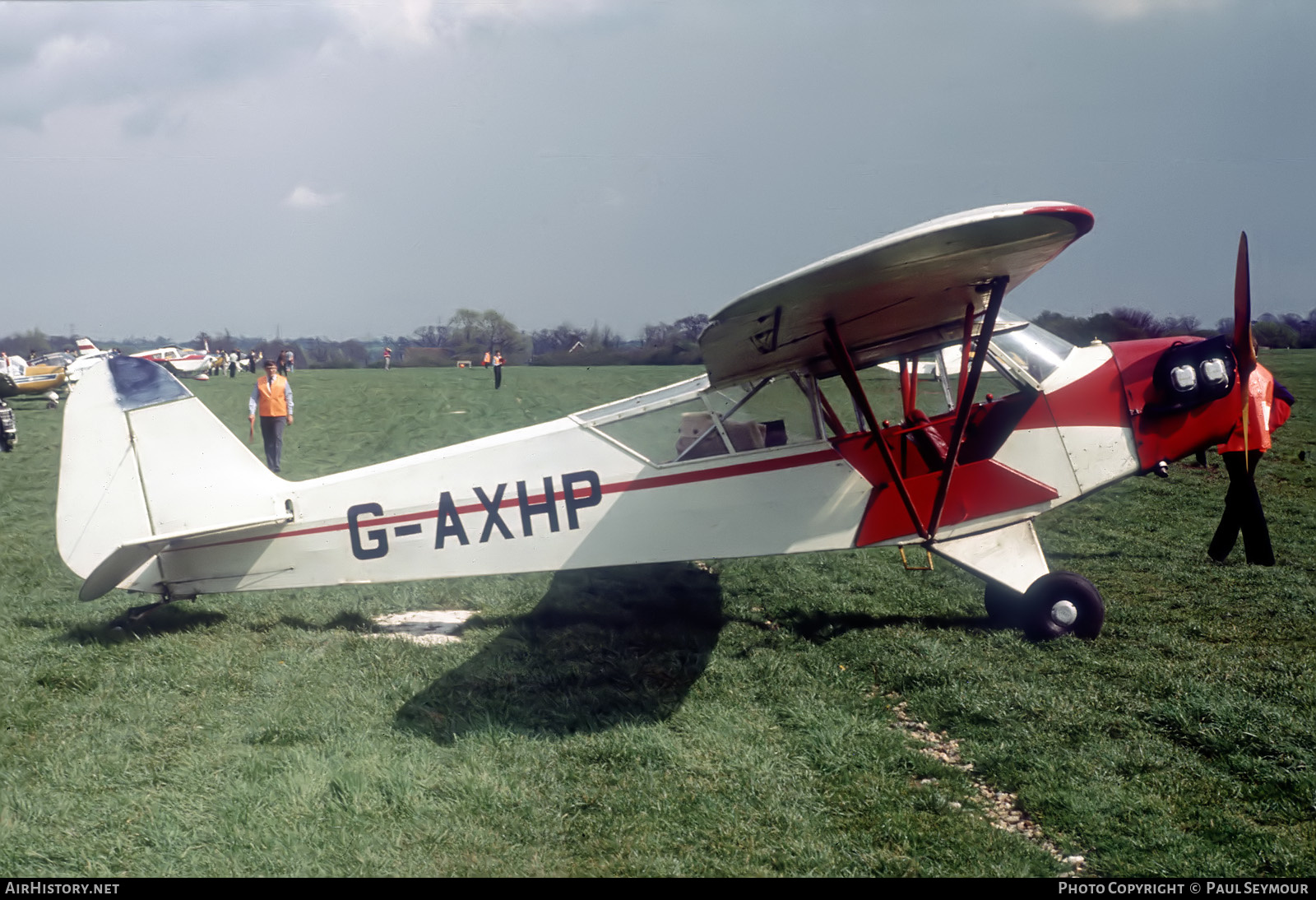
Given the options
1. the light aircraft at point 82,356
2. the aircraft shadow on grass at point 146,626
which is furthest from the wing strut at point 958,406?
the light aircraft at point 82,356

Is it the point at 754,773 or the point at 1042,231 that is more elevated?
the point at 1042,231

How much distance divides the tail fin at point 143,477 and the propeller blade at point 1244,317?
5.86 metres

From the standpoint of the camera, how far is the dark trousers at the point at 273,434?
1170 centimetres

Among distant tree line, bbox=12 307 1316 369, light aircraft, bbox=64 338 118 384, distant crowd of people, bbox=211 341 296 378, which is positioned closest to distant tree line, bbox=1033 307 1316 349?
distant tree line, bbox=12 307 1316 369

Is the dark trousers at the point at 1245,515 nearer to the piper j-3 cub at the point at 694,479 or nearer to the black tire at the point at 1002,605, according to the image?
the piper j-3 cub at the point at 694,479

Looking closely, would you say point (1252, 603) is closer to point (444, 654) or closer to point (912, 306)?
point (912, 306)

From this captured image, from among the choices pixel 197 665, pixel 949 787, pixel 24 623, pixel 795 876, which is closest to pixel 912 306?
pixel 949 787

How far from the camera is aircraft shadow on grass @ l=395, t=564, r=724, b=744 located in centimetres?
440

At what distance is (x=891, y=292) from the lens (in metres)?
4.55

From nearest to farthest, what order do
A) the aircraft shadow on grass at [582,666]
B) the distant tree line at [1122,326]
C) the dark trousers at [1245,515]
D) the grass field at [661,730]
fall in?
the grass field at [661,730] → the aircraft shadow on grass at [582,666] → the dark trousers at [1245,515] → the distant tree line at [1122,326]

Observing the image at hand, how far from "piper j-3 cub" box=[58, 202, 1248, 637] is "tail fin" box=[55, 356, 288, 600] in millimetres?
11

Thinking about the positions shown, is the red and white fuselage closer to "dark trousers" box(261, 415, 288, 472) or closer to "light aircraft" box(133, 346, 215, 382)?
"light aircraft" box(133, 346, 215, 382)

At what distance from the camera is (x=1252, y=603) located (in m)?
6.04

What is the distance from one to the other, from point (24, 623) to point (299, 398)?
62.3 feet
